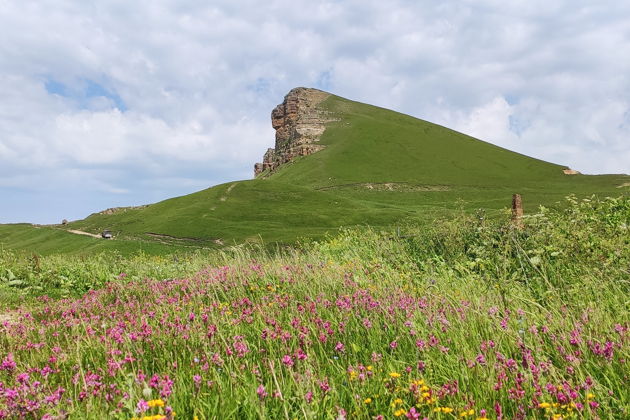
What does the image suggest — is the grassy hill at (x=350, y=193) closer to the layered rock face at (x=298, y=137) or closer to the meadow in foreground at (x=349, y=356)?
the layered rock face at (x=298, y=137)

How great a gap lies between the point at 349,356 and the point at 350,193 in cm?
10572

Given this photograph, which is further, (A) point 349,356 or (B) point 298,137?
(B) point 298,137

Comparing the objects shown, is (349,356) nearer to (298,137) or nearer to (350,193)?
(350,193)

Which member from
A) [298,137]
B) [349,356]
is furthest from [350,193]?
[349,356]

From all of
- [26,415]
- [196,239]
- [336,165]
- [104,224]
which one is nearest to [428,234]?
[26,415]

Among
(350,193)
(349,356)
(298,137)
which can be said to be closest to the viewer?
(349,356)

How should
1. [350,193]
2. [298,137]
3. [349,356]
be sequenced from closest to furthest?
1. [349,356]
2. [350,193]
3. [298,137]

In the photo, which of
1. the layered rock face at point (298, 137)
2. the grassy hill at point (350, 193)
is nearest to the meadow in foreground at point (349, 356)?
the grassy hill at point (350, 193)

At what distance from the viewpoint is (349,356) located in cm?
524

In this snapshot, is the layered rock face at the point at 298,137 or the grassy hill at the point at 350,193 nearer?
the grassy hill at the point at 350,193

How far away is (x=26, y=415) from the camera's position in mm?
3738

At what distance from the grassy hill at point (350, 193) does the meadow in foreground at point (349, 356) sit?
7.96 meters

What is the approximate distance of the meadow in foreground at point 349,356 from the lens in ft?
12.0

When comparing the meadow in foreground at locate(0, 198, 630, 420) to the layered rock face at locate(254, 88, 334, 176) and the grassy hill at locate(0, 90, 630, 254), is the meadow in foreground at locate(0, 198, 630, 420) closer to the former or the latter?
the grassy hill at locate(0, 90, 630, 254)
